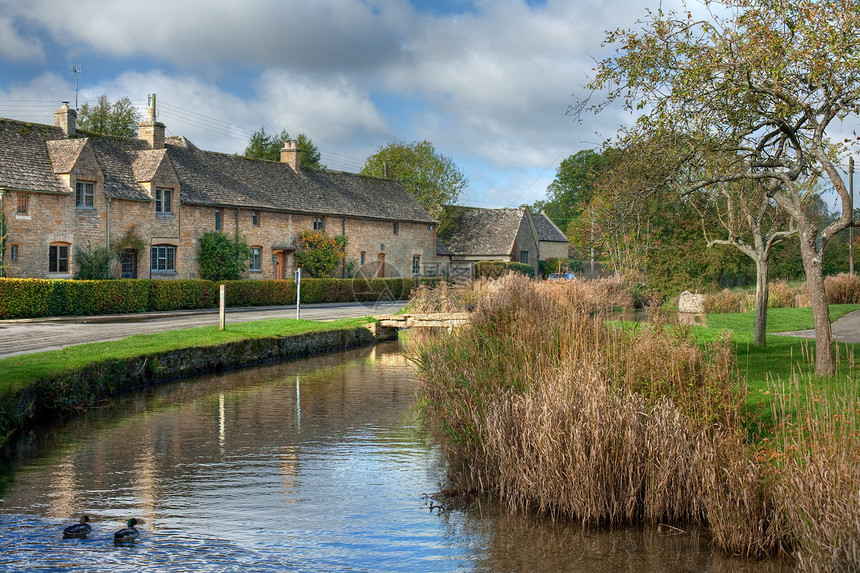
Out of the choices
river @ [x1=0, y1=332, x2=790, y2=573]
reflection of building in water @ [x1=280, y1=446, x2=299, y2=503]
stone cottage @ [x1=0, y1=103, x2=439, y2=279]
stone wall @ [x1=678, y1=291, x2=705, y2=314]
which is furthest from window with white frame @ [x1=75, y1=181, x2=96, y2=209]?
reflection of building in water @ [x1=280, y1=446, x2=299, y2=503]

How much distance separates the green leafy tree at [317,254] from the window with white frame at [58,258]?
13.8m

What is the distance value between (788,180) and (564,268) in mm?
55538

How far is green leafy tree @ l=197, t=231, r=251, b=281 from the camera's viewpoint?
3966 centimetres

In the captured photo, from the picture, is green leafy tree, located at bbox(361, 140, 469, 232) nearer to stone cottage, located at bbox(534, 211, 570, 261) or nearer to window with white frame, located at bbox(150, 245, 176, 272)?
stone cottage, located at bbox(534, 211, 570, 261)

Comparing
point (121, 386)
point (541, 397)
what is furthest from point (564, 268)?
point (541, 397)

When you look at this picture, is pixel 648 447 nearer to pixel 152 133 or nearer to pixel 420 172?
pixel 152 133

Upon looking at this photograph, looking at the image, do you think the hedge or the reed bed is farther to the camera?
the hedge

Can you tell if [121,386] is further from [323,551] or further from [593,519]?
[593,519]

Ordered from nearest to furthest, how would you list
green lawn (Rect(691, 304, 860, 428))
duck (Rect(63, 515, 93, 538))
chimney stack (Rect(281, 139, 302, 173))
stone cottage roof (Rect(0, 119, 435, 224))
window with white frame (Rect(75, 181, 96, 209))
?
duck (Rect(63, 515, 93, 538)) < green lawn (Rect(691, 304, 860, 428)) < stone cottage roof (Rect(0, 119, 435, 224)) < window with white frame (Rect(75, 181, 96, 209)) < chimney stack (Rect(281, 139, 302, 173))

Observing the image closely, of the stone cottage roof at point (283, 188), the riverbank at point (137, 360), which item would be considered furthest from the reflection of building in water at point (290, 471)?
the stone cottage roof at point (283, 188)

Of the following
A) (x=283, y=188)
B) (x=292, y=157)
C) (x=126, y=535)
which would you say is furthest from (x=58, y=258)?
(x=126, y=535)

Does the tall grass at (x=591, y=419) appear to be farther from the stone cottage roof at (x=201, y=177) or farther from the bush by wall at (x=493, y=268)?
the bush by wall at (x=493, y=268)

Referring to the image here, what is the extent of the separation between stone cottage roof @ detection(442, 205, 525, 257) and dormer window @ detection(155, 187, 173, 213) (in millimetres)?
31144

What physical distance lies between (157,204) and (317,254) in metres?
10.4
